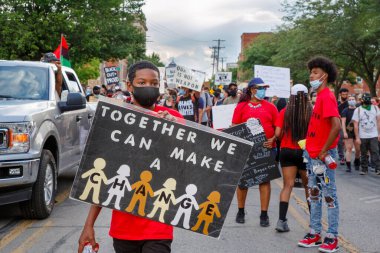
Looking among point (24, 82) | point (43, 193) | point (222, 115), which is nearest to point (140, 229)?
point (43, 193)

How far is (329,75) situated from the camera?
5.66 metres

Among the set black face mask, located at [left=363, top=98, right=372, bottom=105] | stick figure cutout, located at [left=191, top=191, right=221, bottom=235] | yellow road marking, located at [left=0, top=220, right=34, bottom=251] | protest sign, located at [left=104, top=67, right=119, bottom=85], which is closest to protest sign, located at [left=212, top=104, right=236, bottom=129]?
yellow road marking, located at [left=0, top=220, right=34, bottom=251]

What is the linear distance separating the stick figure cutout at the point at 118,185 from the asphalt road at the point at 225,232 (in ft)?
8.95

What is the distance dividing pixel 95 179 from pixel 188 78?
452 inches

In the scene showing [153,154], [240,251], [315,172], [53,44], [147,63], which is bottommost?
[240,251]

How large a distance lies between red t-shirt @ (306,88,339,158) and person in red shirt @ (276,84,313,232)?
749 mm

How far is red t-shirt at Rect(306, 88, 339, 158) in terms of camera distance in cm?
538

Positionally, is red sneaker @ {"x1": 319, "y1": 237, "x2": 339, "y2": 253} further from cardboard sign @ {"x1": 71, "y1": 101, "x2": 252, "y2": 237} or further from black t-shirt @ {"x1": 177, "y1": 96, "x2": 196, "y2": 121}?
black t-shirt @ {"x1": 177, "y1": 96, "x2": 196, "y2": 121}

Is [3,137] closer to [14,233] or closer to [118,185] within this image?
[14,233]

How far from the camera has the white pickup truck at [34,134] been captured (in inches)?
243

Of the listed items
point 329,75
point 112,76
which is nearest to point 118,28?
point 112,76

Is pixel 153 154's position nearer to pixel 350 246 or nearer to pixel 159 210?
pixel 159 210

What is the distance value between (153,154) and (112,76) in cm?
2185

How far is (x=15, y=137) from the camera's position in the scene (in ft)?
20.3
